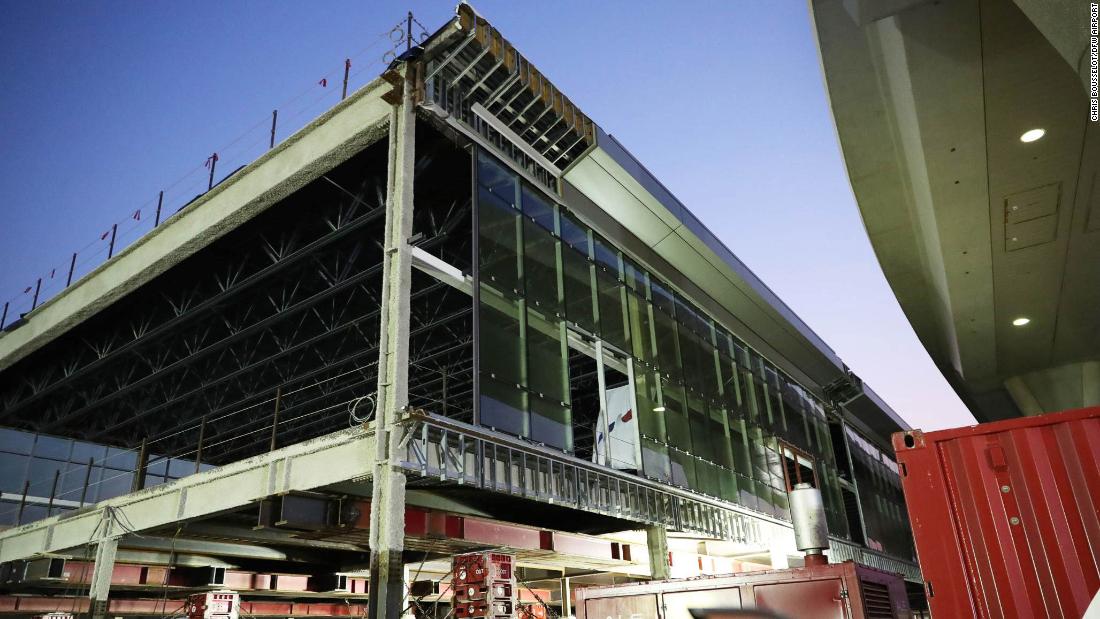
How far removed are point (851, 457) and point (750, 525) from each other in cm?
1792

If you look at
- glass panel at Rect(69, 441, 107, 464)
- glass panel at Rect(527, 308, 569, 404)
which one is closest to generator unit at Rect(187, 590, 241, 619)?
glass panel at Rect(527, 308, 569, 404)

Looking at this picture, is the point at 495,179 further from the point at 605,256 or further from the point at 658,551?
the point at 658,551

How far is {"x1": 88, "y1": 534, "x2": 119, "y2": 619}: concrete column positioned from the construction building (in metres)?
0.06

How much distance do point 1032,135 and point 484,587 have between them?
628 inches

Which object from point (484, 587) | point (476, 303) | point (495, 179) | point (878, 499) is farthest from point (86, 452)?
point (878, 499)

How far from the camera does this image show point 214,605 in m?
16.5

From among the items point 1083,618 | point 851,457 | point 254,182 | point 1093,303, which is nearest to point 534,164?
point 254,182

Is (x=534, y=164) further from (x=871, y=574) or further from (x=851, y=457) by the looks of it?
(x=851, y=457)

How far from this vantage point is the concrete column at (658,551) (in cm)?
1855

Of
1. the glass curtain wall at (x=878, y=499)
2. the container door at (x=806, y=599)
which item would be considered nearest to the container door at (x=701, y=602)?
the container door at (x=806, y=599)

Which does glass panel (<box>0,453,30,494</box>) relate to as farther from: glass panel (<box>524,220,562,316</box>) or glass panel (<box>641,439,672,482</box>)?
glass panel (<box>641,439,672,482</box>)

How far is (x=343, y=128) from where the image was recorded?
57.0ft

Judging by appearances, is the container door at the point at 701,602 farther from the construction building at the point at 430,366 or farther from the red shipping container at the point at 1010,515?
the red shipping container at the point at 1010,515

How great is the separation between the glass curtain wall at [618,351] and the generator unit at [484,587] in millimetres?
2640
